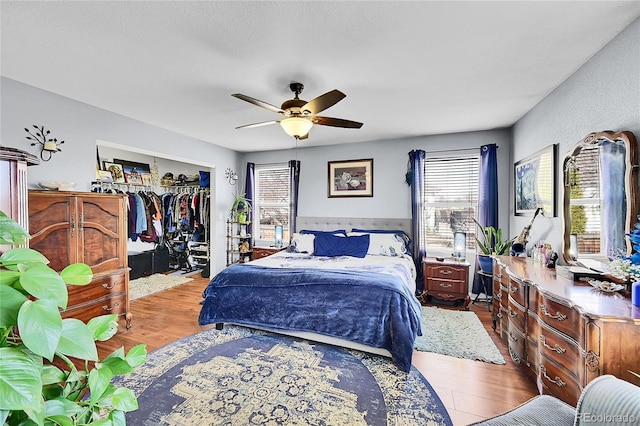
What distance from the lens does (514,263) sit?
2680 millimetres

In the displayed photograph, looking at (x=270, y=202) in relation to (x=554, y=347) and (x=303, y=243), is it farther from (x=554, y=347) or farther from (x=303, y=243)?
(x=554, y=347)

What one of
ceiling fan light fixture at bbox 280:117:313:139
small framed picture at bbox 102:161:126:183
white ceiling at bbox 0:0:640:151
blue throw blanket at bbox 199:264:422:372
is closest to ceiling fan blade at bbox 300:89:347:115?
ceiling fan light fixture at bbox 280:117:313:139

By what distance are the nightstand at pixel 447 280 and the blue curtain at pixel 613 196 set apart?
6.46 feet

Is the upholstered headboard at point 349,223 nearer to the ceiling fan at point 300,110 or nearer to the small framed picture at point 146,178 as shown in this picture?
the ceiling fan at point 300,110

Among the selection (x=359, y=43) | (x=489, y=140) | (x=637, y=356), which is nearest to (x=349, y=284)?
(x=637, y=356)

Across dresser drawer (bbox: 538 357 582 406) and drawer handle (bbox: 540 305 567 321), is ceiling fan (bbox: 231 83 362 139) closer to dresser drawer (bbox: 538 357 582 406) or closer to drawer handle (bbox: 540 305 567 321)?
drawer handle (bbox: 540 305 567 321)

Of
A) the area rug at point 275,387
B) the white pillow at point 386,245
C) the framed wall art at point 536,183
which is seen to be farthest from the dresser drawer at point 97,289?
the framed wall art at point 536,183

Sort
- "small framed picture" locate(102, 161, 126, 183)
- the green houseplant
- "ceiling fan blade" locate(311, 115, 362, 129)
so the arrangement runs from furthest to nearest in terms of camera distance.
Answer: "small framed picture" locate(102, 161, 126, 183), "ceiling fan blade" locate(311, 115, 362, 129), the green houseplant

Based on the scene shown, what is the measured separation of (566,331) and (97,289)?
12.7 feet

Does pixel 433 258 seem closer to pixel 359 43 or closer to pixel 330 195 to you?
pixel 330 195

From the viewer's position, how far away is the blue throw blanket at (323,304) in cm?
250

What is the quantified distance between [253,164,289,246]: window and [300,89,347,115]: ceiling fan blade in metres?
3.21

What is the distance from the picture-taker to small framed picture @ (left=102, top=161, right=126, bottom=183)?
4996 millimetres

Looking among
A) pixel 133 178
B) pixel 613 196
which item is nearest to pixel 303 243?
pixel 613 196
